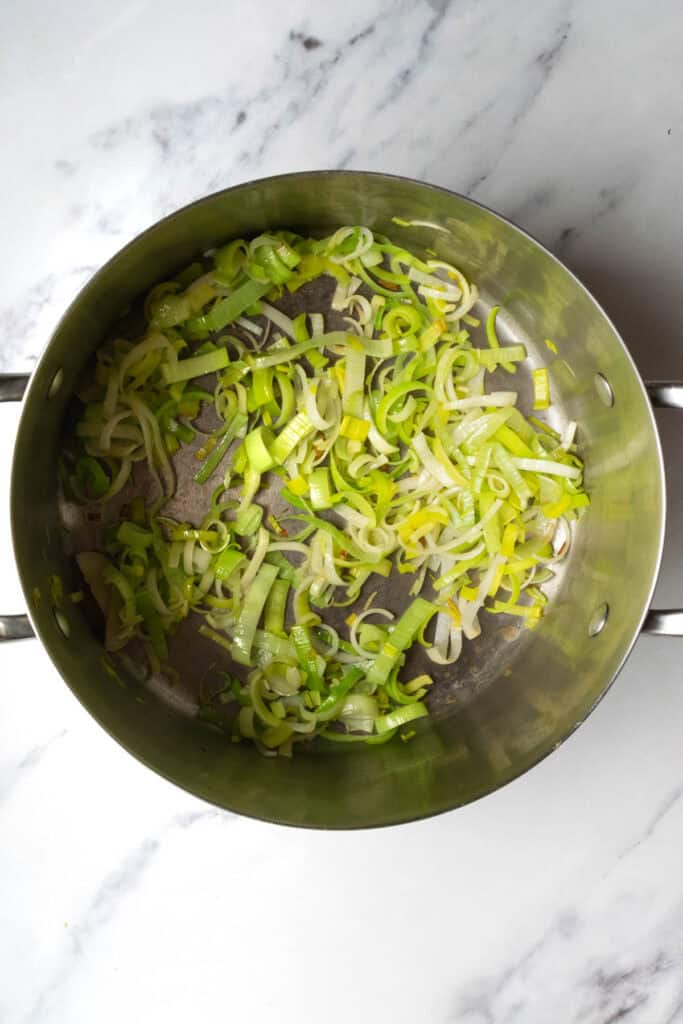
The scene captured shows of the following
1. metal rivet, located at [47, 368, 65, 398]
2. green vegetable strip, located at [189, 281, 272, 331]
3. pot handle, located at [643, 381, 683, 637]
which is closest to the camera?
pot handle, located at [643, 381, 683, 637]

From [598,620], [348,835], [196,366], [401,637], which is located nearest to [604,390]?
[598,620]

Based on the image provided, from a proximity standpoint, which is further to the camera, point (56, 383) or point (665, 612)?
point (56, 383)

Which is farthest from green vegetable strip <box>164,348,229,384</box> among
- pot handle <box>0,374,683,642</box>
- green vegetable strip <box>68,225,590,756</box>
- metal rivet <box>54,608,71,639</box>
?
metal rivet <box>54,608,71,639</box>

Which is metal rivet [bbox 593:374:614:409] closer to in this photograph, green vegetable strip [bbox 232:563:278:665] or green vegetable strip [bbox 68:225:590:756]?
green vegetable strip [bbox 68:225:590:756]

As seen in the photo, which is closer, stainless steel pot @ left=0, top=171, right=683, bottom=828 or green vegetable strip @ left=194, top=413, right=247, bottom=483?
stainless steel pot @ left=0, top=171, right=683, bottom=828

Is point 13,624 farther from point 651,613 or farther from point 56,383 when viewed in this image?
point 651,613

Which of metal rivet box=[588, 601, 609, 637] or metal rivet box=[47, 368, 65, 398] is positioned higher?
metal rivet box=[47, 368, 65, 398]

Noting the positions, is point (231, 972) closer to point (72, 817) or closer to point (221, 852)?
point (221, 852)

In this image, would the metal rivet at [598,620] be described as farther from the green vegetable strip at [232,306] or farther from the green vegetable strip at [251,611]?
the green vegetable strip at [232,306]

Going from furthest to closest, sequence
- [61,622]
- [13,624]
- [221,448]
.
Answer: [221,448], [61,622], [13,624]
